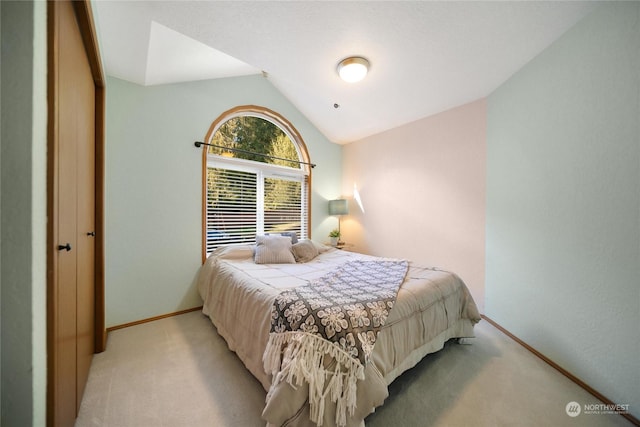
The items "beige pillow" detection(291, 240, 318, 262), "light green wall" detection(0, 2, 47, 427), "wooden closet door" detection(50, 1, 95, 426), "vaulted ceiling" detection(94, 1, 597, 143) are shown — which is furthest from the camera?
"beige pillow" detection(291, 240, 318, 262)

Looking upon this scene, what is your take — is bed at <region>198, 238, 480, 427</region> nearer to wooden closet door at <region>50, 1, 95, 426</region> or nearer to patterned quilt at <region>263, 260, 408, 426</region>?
patterned quilt at <region>263, 260, 408, 426</region>

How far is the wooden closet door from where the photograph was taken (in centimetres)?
90

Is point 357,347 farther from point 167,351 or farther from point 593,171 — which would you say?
point 593,171

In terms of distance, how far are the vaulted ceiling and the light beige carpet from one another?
244 cm

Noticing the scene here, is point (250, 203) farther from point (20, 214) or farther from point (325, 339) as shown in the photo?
point (20, 214)

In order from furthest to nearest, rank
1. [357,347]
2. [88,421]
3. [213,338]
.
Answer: [213,338], [88,421], [357,347]

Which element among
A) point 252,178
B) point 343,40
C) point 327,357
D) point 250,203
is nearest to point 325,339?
point 327,357

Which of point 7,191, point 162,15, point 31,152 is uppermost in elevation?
point 162,15

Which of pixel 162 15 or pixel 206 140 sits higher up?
pixel 162 15

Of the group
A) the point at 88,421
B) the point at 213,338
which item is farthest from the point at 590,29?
the point at 88,421

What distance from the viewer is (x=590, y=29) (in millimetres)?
1586

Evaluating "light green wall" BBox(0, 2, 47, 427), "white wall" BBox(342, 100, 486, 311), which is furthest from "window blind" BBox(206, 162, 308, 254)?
"light green wall" BBox(0, 2, 47, 427)

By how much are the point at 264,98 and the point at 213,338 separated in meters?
3.15

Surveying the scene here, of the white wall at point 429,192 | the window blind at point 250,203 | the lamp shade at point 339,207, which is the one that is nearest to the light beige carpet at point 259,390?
the white wall at point 429,192
